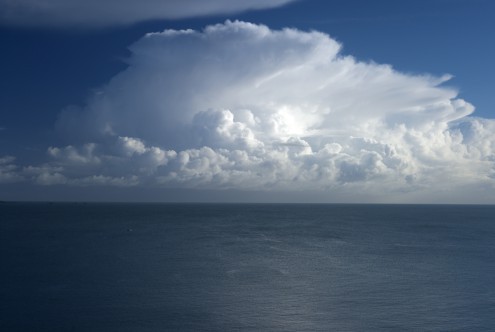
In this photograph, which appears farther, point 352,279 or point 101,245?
point 101,245

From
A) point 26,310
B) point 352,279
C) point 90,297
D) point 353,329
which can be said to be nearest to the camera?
point 353,329

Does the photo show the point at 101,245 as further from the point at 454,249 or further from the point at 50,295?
the point at 454,249

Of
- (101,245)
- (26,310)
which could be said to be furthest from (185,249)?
(26,310)

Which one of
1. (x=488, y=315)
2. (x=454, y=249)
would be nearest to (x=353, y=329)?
(x=488, y=315)

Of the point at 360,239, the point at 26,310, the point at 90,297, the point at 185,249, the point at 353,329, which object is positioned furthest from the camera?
the point at 360,239

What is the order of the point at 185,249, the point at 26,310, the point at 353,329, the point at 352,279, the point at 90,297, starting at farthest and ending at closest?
the point at 185,249, the point at 352,279, the point at 90,297, the point at 26,310, the point at 353,329

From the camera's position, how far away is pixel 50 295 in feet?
197

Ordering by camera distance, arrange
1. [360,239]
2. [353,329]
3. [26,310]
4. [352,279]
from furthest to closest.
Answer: [360,239] → [352,279] → [26,310] → [353,329]

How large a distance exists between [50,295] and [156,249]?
46.0 m

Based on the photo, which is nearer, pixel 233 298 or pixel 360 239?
pixel 233 298

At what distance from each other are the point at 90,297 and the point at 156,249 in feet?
153

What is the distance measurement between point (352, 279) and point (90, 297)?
131 feet

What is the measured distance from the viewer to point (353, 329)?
162 ft

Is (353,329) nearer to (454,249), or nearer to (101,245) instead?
(454,249)
